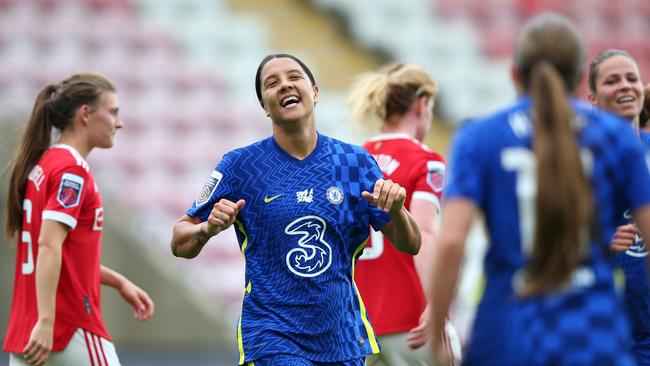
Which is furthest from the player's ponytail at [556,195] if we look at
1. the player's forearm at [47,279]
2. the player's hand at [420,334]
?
the player's forearm at [47,279]

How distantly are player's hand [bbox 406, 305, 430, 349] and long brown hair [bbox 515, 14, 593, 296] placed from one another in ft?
5.60

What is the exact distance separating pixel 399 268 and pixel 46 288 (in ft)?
5.52

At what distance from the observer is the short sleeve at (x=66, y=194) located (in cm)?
489

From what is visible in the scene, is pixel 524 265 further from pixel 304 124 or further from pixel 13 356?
pixel 13 356

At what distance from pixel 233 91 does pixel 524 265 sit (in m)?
10.4

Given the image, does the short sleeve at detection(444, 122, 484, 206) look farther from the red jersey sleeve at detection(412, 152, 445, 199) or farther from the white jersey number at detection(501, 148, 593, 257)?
the red jersey sleeve at detection(412, 152, 445, 199)

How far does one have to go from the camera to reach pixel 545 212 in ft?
9.90

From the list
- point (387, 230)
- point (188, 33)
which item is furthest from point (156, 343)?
point (387, 230)

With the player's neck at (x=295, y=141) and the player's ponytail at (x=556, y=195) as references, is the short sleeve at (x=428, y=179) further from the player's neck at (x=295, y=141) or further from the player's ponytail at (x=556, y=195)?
the player's ponytail at (x=556, y=195)

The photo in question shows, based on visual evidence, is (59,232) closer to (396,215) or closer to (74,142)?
(74,142)

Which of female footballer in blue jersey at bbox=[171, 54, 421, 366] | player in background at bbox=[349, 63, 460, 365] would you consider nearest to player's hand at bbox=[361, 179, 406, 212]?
female footballer in blue jersey at bbox=[171, 54, 421, 366]

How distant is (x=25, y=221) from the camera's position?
201 inches

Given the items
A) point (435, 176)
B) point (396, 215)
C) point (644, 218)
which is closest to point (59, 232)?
point (396, 215)

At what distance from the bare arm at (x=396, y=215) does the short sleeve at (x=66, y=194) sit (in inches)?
56.9
